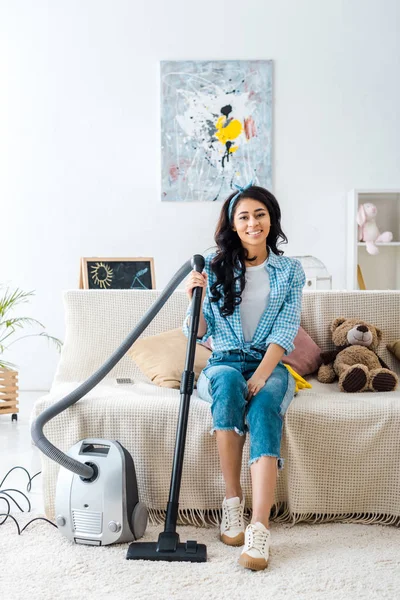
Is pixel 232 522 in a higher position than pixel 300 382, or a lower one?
lower

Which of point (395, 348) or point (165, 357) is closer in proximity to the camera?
point (165, 357)

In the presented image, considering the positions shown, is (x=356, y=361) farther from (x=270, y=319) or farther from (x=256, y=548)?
(x=256, y=548)

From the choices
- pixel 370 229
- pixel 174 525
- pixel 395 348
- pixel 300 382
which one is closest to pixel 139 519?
pixel 174 525

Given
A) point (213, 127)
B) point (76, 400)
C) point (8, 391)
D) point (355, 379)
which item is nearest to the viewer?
point (76, 400)

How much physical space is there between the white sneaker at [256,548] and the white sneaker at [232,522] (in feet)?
0.42

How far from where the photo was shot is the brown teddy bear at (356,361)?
7.89 ft

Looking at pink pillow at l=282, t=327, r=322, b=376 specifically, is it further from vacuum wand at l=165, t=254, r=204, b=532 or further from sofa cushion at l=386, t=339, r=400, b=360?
vacuum wand at l=165, t=254, r=204, b=532

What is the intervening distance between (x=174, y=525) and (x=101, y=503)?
214mm

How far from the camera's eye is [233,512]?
2.00m

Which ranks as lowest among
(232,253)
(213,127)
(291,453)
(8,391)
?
(8,391)

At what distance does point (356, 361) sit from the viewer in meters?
2.52

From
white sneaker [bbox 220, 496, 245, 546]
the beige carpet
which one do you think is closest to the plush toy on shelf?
the beige carpet

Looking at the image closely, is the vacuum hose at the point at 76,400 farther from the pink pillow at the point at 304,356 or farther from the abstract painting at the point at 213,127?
the abstract painting at the point at 213,127

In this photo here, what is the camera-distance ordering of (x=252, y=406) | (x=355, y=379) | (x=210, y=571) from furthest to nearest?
1. (x=355, y=379)
2. (x=252, y=406)
3. (x=210, y=571)
